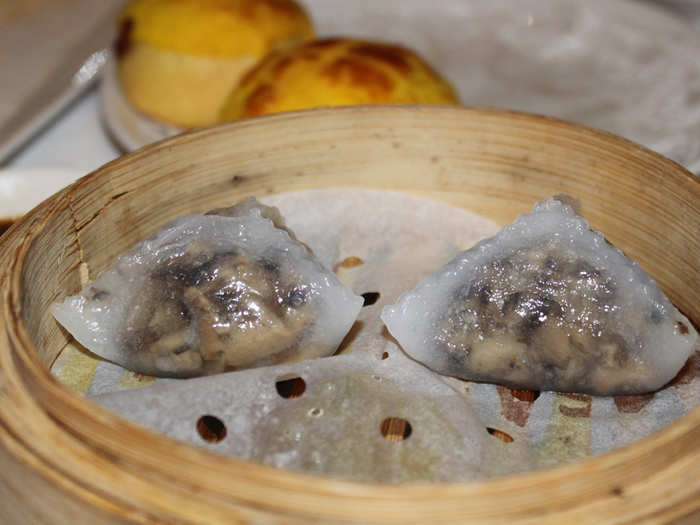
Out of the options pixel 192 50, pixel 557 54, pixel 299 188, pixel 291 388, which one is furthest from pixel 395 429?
pixel 557 54

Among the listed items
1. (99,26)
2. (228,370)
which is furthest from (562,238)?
(99,26)

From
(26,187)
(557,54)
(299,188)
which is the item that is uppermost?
(299,188)

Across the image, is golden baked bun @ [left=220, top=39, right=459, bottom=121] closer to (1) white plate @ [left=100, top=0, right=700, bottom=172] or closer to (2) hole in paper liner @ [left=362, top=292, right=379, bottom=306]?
(1) white plate @ [left=100, top=0, right=700, bottom=172]

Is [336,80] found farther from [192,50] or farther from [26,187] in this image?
[26,187]

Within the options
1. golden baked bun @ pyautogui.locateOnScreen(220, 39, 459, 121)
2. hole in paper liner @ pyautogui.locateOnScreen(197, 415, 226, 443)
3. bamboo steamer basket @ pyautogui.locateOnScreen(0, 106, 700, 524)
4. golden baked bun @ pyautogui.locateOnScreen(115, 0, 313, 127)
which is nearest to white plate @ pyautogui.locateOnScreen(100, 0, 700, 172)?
golden baked bun @ pyautogui.locateOnScreen(115, 0, 313, 127)

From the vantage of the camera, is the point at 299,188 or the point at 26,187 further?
the point at 26,187

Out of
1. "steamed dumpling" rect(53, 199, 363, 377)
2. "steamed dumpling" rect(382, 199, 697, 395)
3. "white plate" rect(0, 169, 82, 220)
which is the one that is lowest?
"white plate" rect(0, 169, 82, 220)
